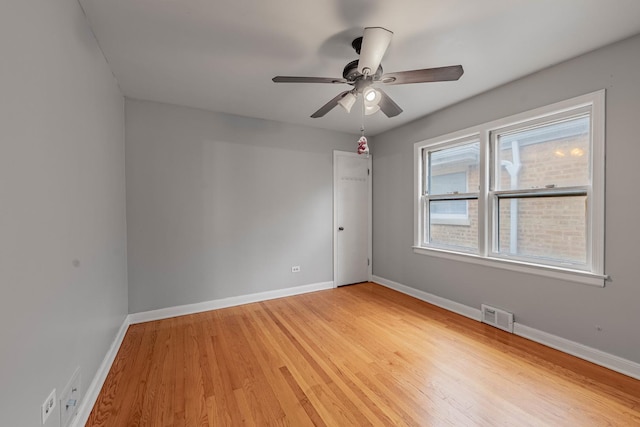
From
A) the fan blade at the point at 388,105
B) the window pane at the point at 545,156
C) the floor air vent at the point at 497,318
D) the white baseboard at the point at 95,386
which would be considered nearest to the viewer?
the white baseboard at the point at 95,386

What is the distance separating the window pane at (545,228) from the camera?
2205 millimetres

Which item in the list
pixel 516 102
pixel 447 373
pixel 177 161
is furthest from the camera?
pixel 177 161

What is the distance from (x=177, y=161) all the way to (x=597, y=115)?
3.97 metres

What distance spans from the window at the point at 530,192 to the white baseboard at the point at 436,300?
556mm

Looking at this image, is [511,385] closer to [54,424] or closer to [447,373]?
[447,373]

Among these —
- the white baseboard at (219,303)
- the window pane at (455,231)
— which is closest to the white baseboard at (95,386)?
the white baseboard at (219,303)

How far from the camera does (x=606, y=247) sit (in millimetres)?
1996

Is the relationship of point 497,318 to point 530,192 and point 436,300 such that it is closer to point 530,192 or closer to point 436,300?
point 436,300

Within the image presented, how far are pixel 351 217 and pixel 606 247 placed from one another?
2.80m

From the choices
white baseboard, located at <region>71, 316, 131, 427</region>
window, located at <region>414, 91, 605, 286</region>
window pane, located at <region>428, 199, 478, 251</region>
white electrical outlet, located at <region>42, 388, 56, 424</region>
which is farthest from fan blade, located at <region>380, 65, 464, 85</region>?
white baseboard, located at <region>71, 316, 131, 427</region>

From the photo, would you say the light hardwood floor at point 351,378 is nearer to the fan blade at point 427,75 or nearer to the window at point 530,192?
the window at point 530,192

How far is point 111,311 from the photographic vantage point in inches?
84.9

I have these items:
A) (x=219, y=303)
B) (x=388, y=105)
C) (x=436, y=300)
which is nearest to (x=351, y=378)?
(x=436, y=300)

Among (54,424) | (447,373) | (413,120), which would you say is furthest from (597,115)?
(54,424)
